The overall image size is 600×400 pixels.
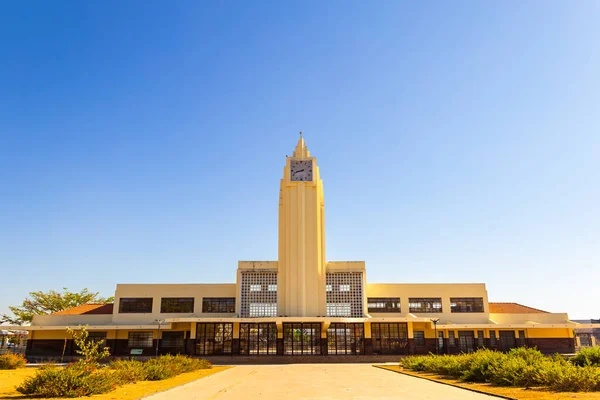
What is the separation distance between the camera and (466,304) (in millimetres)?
46781

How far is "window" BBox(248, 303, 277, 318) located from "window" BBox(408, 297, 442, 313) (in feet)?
42.3

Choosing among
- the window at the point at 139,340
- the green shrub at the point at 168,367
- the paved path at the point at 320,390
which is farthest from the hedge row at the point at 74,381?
the window at the point at 139,340

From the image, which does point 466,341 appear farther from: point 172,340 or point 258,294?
point 172,340

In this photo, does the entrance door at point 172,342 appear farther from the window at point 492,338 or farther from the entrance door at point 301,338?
the window at point 492,338

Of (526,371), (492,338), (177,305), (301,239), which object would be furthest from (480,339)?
(526,371)

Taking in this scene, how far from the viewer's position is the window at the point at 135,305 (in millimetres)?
45625

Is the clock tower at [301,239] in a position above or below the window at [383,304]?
above

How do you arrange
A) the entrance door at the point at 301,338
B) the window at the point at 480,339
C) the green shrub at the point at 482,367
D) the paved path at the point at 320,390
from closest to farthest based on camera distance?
the paved path at the point at 320,390 → the green shrub at the point at 482,367 → the entrance door at the point at 301,338 → the window at the point at 480,339

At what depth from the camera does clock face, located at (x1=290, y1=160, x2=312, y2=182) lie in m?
47.8

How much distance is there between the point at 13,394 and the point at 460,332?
125 feet

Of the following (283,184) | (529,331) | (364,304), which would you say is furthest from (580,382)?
(283,184)

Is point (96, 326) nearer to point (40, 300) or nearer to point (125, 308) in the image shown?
point (125, 308)

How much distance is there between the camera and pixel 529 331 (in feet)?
148

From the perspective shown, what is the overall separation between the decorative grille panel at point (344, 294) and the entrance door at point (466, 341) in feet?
31.0
